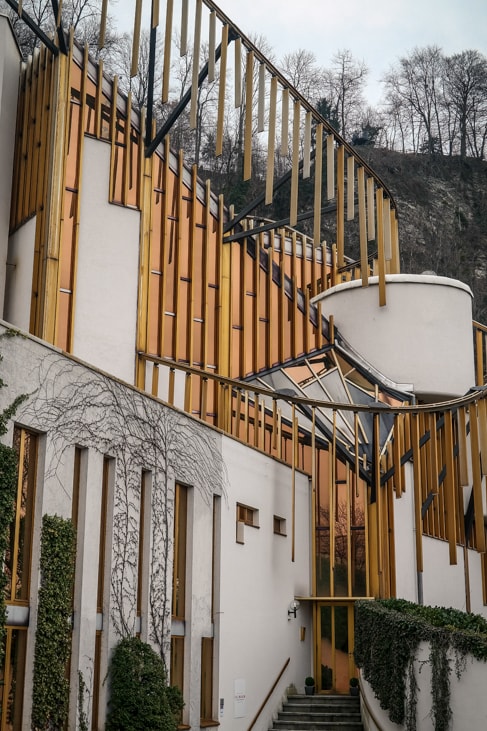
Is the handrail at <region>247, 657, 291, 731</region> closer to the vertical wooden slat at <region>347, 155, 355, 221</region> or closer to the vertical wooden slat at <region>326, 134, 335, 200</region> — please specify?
the vertical wooden slat at <region>347, 155, 355, 221</region>

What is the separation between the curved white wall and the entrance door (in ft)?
23.6

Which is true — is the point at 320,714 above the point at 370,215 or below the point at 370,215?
below

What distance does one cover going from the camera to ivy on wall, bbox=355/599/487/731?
512 inches

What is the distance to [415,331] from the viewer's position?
1044 inches

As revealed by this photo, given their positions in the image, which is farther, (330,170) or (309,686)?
(309,686)

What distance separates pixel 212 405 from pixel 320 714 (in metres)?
6.73

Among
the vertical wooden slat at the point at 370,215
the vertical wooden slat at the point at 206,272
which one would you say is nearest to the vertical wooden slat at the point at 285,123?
the vertical wooden slat at the point at 370,215

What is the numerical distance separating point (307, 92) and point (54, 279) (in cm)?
4808

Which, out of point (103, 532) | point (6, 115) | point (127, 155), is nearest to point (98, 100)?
point (127, 155)

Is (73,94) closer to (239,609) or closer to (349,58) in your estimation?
(239,609)

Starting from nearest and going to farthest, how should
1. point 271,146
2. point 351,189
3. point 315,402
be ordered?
1. point 271,146
2. point 351,189
3. point 315,402

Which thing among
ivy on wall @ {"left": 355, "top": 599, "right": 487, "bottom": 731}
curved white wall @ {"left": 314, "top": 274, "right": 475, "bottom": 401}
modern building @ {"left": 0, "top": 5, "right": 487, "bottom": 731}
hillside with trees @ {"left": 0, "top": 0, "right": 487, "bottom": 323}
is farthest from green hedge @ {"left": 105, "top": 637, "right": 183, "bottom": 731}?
hillside with trees @ {"left": 0, "top": 0, "right": 487, "bottom": 323}

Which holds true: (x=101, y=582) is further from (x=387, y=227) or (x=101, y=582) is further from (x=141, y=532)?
(x=387, y=227)

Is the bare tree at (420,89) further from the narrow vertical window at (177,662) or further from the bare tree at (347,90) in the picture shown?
the narrow vertical window at (177,662)
